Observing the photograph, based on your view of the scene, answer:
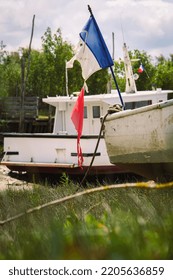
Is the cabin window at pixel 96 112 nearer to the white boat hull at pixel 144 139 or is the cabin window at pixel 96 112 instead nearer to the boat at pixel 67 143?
the boat at pixel 67 143

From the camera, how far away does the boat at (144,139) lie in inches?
288

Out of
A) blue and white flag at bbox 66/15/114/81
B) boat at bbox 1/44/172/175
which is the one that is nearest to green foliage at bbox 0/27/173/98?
boat at bbox 1/44/172/175

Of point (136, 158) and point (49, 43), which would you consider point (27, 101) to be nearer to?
point (49, 43)

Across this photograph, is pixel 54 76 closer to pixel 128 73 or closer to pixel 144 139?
pixel 128 73

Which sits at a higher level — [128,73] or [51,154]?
[128,73]

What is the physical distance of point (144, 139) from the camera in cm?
779

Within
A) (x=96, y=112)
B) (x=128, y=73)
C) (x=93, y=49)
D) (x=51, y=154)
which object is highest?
(x=93, y=49)

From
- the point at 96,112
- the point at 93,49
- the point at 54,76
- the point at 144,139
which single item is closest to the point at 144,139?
Result: the point at 144,139

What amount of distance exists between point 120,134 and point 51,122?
16.6 meters

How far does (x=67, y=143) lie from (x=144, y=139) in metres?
7.23

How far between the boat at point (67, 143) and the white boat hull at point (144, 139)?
19.5 ft

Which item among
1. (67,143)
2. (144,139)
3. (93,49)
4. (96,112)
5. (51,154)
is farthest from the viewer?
(96,112)

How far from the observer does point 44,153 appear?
599 inches
